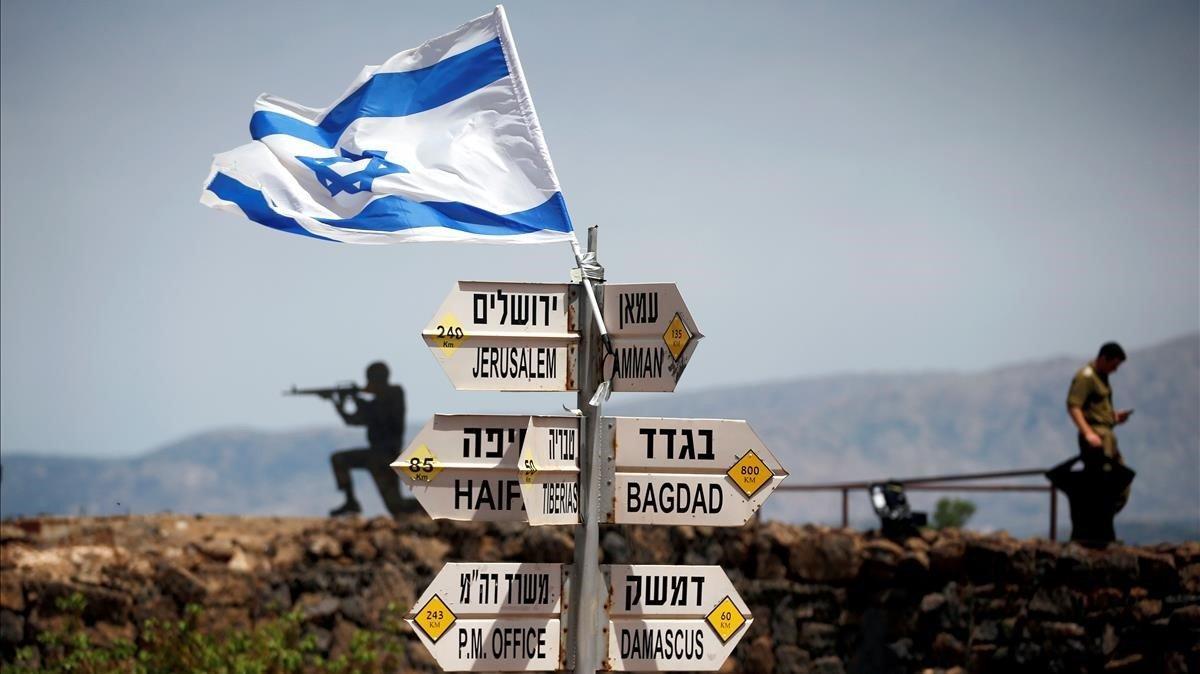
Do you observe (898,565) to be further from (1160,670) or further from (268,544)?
(268,544)

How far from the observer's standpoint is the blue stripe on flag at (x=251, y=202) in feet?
25.7

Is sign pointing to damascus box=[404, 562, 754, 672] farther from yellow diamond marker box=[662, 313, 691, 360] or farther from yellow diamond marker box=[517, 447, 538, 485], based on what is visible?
yellow diamond marker box=[662, 313, 691, 360]

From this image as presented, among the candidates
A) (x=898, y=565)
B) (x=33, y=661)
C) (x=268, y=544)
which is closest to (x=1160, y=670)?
(x=898, y=565)

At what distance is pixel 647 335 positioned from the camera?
7.06 meters

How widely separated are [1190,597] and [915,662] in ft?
7.76

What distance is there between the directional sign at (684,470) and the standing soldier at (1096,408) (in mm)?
5910

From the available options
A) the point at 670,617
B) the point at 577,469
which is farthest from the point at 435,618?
the point at 670,617

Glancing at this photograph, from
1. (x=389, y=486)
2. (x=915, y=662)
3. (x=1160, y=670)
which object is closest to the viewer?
(x=1160, y=670)

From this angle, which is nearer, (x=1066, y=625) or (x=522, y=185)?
(x=522, y=185)

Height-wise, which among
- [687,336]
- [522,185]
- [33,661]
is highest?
[522,185]

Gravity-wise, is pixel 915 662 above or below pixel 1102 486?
below

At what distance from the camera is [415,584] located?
1462cm

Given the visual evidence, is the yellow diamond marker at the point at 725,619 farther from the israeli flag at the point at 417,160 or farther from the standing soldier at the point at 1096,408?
the standing soldier at the point at 1096,408

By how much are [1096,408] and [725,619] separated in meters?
6.22
